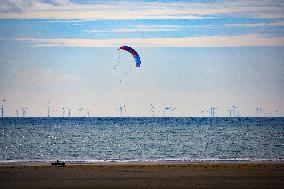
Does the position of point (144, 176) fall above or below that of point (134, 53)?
Answer: below

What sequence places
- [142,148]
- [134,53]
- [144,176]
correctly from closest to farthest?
[144,176] → [134,53] → [142,148]

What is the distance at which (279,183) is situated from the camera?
24.7 meters

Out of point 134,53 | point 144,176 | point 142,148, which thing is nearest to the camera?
point 144,176

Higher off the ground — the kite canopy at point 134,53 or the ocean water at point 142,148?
the kite canopy at point 134,53

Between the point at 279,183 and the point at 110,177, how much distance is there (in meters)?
6.88

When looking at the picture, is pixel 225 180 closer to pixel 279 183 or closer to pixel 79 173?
pixel 279 183

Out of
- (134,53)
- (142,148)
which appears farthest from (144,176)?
(142,148)

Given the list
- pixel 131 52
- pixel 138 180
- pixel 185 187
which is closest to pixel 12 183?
pixel 138 180

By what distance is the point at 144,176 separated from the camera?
89.1ft

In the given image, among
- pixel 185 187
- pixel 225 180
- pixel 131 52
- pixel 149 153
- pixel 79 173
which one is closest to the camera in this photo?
pixel 185 187

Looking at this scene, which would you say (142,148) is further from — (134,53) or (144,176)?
(144,176)

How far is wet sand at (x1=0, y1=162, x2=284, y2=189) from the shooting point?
24.5 metres

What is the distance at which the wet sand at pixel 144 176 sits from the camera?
24484 mm

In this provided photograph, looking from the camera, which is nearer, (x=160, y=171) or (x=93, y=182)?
(x=93, y=182)
